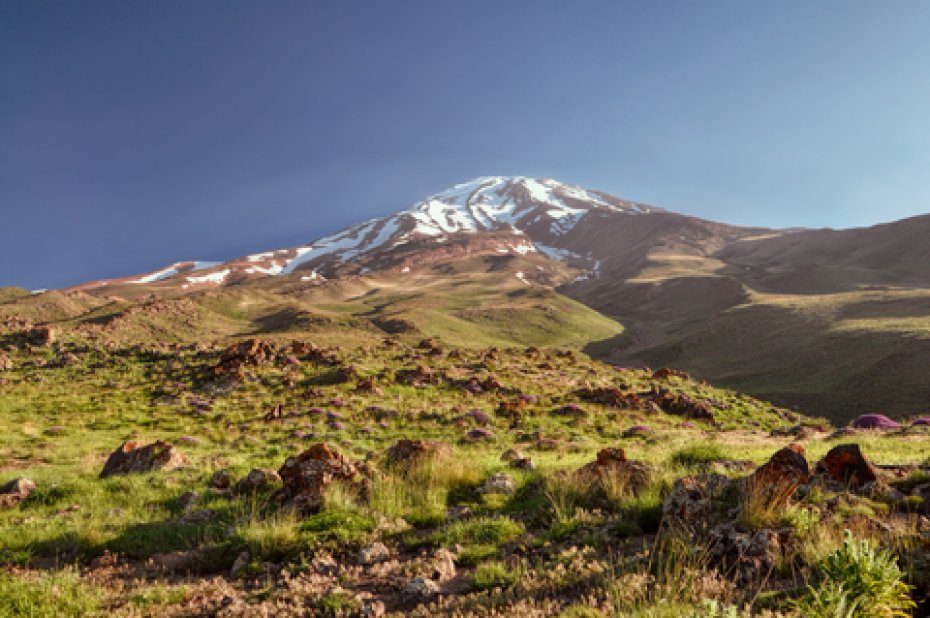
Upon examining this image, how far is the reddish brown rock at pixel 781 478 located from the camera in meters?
6.15

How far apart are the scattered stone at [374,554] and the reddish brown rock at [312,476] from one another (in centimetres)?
196

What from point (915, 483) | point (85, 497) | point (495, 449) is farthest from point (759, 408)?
point (85, 497)

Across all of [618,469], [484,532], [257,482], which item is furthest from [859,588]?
[257,482]

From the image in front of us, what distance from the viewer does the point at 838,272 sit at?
373ft

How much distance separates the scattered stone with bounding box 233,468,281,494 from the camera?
9930mm

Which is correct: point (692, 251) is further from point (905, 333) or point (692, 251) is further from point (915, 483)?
point (915, 483)

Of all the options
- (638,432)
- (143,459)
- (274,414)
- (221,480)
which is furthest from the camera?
(274,414)

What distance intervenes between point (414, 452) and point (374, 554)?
181 inches

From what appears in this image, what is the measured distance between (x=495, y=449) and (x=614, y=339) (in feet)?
259

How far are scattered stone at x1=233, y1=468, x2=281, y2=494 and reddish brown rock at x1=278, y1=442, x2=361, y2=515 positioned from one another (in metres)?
0.52

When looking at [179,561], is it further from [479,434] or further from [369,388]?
[369,388]

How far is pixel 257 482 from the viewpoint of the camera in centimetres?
1001

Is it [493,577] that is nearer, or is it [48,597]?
[48,597]

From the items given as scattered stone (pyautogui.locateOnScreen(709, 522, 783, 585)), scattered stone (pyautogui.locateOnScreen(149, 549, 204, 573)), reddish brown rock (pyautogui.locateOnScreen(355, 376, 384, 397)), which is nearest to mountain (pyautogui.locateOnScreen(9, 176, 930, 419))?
reddish brown rock (pyautogui.locateOnScreen(355, 376, 384, 397))
